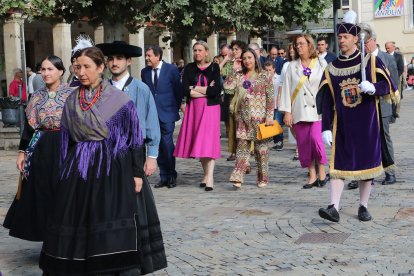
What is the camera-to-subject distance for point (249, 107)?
10391mm

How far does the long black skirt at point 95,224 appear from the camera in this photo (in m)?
5.29

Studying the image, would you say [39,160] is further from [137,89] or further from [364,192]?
[364,192]

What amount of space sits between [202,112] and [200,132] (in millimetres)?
265

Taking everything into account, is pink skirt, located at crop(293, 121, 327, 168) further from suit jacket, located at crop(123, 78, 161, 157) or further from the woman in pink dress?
suit jacket, located at crop(123, 78, 161, 157)

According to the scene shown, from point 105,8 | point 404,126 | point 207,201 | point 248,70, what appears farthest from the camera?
point 404,126

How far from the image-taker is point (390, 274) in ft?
19.4

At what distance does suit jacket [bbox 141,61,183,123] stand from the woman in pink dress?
0.59 ft

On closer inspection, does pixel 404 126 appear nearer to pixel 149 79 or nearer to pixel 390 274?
pixel 149 79

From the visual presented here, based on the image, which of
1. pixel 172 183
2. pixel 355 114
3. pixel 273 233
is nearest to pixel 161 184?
pixel 172 183

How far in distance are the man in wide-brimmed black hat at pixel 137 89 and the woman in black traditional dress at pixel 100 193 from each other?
0.61 meters

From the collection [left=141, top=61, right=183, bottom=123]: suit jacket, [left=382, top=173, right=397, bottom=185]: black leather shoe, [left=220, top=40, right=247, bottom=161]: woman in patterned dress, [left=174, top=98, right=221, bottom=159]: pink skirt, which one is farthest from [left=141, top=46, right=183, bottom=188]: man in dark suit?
[left=382, top=173, right=397, bottom=185]: black leather shoe

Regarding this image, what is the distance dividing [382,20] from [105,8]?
106ft

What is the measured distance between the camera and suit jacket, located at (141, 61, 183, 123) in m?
10.9

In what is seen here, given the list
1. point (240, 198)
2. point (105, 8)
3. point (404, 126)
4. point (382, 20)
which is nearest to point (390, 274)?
point (240, 198)
